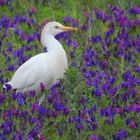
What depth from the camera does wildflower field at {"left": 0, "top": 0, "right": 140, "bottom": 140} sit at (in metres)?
6.09

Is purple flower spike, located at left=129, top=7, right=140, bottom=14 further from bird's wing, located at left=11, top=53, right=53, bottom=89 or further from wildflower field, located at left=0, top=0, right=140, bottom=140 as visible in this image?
bird's wing, located at left=11, top=53, right=53, bottom=89

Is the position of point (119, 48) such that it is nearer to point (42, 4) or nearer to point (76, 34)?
point (76, 34)

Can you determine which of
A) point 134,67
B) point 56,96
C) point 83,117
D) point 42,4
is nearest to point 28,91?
point 56,96

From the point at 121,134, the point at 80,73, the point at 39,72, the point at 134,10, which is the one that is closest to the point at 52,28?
the point at 39,72

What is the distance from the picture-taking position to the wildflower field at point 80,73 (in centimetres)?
609

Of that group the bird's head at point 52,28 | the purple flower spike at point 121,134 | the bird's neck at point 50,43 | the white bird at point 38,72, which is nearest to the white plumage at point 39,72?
the white bird at point 38,72

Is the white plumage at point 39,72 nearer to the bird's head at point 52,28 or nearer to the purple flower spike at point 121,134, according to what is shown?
the bird's head at point 52,28

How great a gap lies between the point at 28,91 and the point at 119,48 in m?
1.57

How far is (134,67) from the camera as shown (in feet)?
24.7

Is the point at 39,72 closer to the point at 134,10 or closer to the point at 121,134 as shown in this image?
the point at 121,134

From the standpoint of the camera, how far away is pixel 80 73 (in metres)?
6.59

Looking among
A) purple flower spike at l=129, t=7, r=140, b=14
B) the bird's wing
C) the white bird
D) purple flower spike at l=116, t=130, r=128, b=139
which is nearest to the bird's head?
the white bird

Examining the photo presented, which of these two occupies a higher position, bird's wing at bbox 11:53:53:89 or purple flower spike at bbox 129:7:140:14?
bird's wing at bbox 11:53:53:89

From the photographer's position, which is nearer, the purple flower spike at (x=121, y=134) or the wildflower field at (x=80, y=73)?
the purple flower spike at (x=121, y=134)
